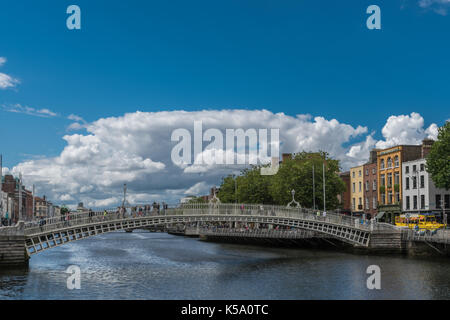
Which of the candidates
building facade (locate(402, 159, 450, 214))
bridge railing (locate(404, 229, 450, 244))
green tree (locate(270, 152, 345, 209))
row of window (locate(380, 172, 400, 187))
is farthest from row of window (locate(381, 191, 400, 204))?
bridge railing (locate(404, 229, 450, 244))

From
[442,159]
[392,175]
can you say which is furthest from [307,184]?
[442,159]

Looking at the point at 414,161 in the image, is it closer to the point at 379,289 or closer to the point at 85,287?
the point at 379,289

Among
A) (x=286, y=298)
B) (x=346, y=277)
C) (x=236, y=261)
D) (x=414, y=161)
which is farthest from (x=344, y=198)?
(x=286, y=298)

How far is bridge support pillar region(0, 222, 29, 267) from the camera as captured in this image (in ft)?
129

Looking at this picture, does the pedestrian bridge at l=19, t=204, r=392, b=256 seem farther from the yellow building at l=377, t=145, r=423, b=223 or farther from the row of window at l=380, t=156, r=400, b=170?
the row of window at l=380, t=156, r=400, b=170

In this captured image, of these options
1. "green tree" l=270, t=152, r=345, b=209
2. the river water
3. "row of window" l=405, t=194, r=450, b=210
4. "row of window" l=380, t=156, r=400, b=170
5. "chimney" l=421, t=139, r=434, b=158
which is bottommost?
the river water

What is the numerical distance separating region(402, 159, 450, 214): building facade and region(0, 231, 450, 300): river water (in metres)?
21.0

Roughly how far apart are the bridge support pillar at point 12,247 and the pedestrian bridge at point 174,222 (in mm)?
544

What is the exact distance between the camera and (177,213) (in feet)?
156

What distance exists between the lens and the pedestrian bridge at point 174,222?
42.5 metres

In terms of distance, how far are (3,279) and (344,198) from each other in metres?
68.1

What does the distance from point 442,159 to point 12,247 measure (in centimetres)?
4163

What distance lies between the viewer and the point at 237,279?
3669 centimetres
